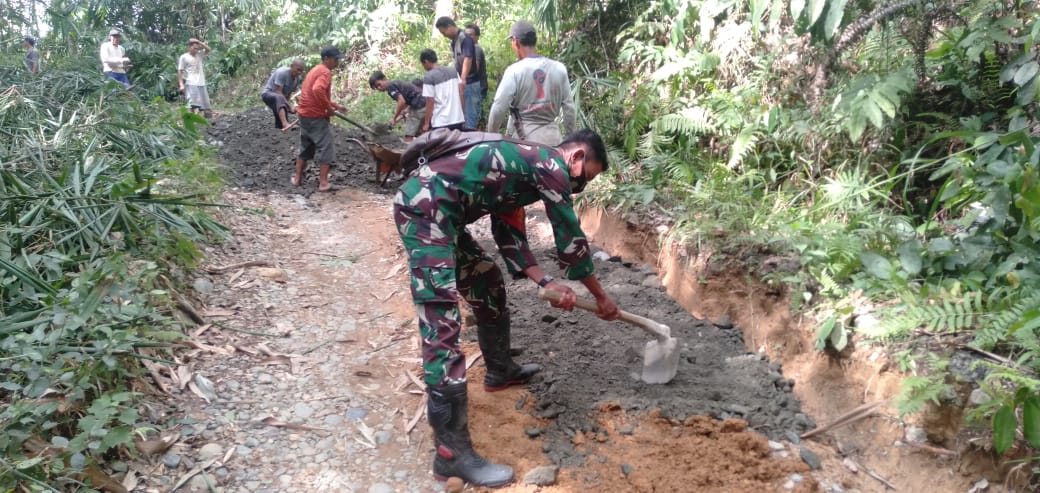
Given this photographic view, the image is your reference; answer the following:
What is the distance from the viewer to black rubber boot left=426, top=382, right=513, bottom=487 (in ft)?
9.39

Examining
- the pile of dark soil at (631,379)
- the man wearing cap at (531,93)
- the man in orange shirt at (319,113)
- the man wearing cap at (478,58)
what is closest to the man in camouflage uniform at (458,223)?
the pile of dark soil at (631,379)

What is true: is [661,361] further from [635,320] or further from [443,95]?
[443,95]

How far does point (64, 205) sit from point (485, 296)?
2.77 meters

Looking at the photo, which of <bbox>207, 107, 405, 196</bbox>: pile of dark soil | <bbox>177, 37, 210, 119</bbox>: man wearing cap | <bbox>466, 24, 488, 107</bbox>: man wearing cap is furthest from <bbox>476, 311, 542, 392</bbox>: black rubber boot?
<bbox>177, 37, 210, 119</bbox>: man wearing cap

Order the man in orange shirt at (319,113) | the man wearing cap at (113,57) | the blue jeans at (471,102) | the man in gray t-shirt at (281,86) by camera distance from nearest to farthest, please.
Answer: the man in orange shirt at (319,113) < the blue jeans at (471,102) < the man in gray t-shirt at (281,86) < the man wearing cap at (113,57)

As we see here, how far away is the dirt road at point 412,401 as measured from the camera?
2973mm

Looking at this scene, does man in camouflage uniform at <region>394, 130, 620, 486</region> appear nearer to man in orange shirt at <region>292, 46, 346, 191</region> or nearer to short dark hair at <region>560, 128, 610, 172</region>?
short dark hair at <region>560, 128, 610, 172</region>

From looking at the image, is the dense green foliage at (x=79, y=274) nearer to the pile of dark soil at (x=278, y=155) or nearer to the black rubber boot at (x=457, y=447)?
the black rubber boot at (x=457, y=447)

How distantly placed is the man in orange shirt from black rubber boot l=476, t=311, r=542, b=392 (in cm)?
459

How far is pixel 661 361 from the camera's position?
363 centimetres

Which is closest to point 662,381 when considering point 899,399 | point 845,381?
point 845,381

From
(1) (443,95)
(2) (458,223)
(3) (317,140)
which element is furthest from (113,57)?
(2) (458,223)

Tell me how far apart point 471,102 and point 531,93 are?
2937 millimetres

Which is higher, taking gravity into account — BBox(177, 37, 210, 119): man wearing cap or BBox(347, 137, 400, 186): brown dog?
BBox(177, 37, 210, 119): man wearing cap
